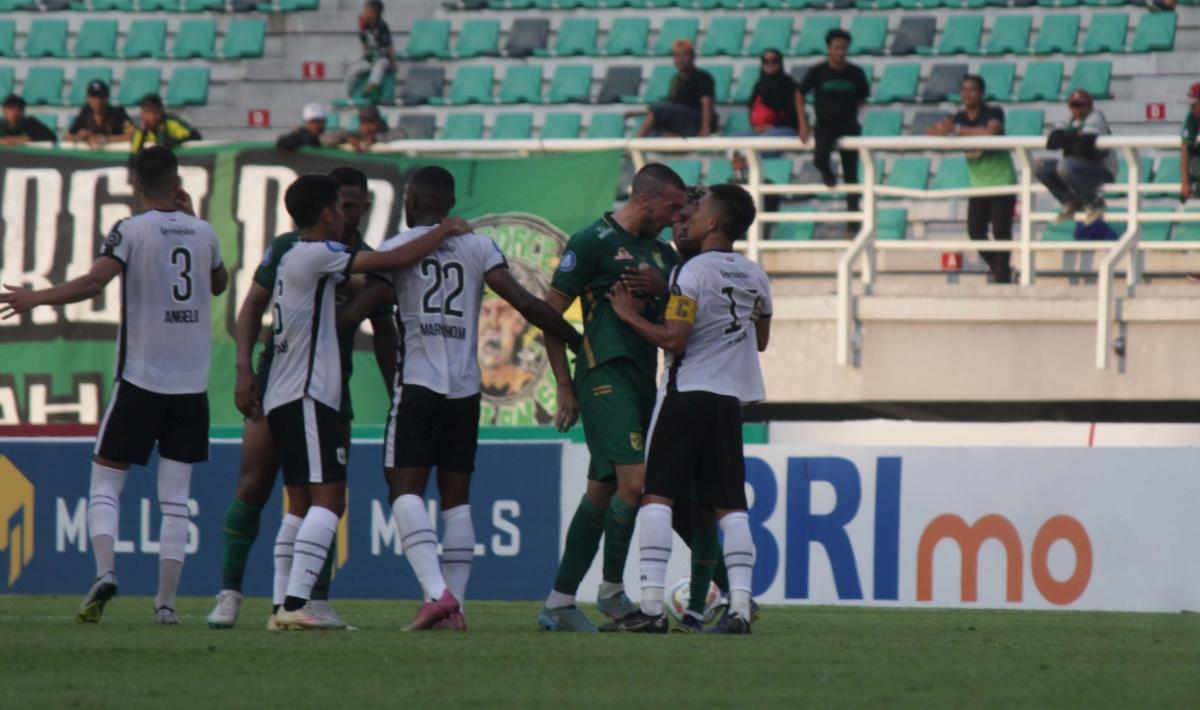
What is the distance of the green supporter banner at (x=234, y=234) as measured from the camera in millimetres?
16453

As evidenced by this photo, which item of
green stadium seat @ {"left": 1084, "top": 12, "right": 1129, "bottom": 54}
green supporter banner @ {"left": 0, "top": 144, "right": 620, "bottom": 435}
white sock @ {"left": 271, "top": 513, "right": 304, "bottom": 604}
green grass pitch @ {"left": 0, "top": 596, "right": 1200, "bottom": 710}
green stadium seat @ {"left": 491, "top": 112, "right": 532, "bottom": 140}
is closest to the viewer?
green grass pitch @ {"left": 0, "top": 596, "right": 1200, "bottom": 710}

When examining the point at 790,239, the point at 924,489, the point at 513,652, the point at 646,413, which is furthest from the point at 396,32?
the point at 513,652

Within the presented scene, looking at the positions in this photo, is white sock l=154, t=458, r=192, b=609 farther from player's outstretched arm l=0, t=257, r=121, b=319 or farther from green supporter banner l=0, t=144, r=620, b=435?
green supporter banner l=0, t=144, r=620, b=435

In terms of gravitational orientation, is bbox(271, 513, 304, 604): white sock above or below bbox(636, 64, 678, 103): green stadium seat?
below

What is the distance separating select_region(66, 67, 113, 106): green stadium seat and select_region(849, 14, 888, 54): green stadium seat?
7819mm

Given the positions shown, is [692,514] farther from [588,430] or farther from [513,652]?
[513,652]

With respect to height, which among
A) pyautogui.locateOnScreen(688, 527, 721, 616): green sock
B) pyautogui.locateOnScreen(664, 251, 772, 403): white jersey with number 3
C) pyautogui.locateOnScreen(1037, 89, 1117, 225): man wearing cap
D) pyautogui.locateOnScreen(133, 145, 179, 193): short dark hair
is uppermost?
pyautogui.locateOnScreen(1037, 89, 1117, 225): man wearing cap

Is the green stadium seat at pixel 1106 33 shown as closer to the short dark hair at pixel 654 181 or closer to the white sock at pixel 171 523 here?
the short dark hair at pixel 654 181

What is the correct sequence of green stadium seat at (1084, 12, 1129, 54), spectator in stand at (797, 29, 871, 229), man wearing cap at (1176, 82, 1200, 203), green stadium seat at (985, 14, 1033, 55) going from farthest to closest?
green stadium seat at (985, 14, 1033, 55), green stadium seat at (1084, 12, 1129, 54), spectator in stand at (797, 29, 871, 229), man wearing cap at (1176, 82, 1200, 203)

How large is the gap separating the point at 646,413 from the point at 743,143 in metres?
8.24

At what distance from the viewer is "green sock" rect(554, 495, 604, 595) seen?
8.45 metres

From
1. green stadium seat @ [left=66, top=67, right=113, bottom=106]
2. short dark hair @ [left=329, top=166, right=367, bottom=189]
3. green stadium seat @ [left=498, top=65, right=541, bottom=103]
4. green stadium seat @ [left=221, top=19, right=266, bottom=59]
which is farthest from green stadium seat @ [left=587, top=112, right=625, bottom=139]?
short dark hair @ [left=329, top=166, right=367, bottom=189]

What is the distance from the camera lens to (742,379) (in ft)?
27.3

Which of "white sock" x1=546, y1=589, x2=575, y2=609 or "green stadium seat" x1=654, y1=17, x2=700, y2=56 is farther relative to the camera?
"green stadium seat" x1=654, y1=17, x2=700, y2=56
